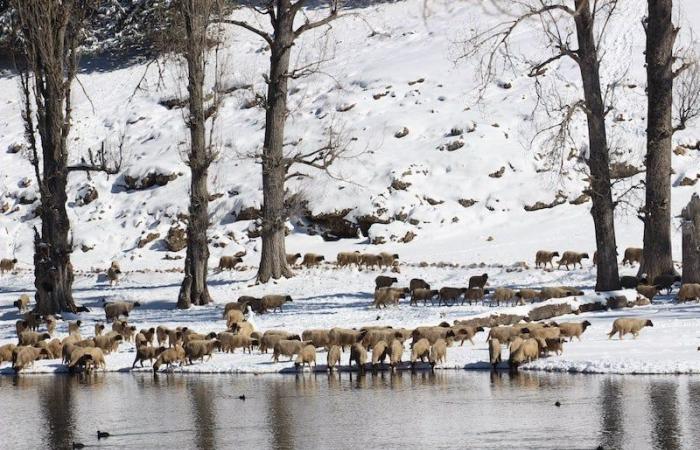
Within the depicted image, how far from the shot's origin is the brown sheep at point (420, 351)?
1862 centimetres

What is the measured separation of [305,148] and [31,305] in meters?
22.2

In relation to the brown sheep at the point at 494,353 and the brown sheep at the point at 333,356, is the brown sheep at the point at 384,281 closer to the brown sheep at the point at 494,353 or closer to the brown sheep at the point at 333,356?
the brown sheep at the point at 333,356

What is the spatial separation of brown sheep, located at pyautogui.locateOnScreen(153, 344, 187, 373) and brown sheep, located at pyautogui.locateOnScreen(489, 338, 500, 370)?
548cm

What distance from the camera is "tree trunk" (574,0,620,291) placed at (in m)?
26.3

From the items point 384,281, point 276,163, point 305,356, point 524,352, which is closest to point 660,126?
point 384,281

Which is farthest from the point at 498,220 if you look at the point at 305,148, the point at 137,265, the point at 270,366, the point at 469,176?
the point at 270,366

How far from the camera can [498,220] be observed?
45062 millimetres

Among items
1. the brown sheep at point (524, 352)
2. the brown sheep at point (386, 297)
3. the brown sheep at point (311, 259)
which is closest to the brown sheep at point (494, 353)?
the brown sheep at point (524, 352)

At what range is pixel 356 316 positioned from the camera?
2442 cm

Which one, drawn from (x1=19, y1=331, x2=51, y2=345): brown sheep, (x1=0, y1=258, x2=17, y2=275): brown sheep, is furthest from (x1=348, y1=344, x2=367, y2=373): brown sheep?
(x1=0, y1=258, x2=17, y2=275): brown sheep

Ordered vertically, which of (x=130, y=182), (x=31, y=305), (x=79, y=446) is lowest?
(x=79, y=446)

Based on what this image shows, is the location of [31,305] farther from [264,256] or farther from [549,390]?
[549,390]

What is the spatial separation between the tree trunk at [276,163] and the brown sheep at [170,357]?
37.5ft

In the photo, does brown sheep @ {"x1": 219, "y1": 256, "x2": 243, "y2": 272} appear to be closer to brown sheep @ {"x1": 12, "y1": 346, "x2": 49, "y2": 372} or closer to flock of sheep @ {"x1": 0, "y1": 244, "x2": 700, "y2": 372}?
flock of sheep @ {"x1": 0, "y1": 244, "x2": 700, "y2": 372}
